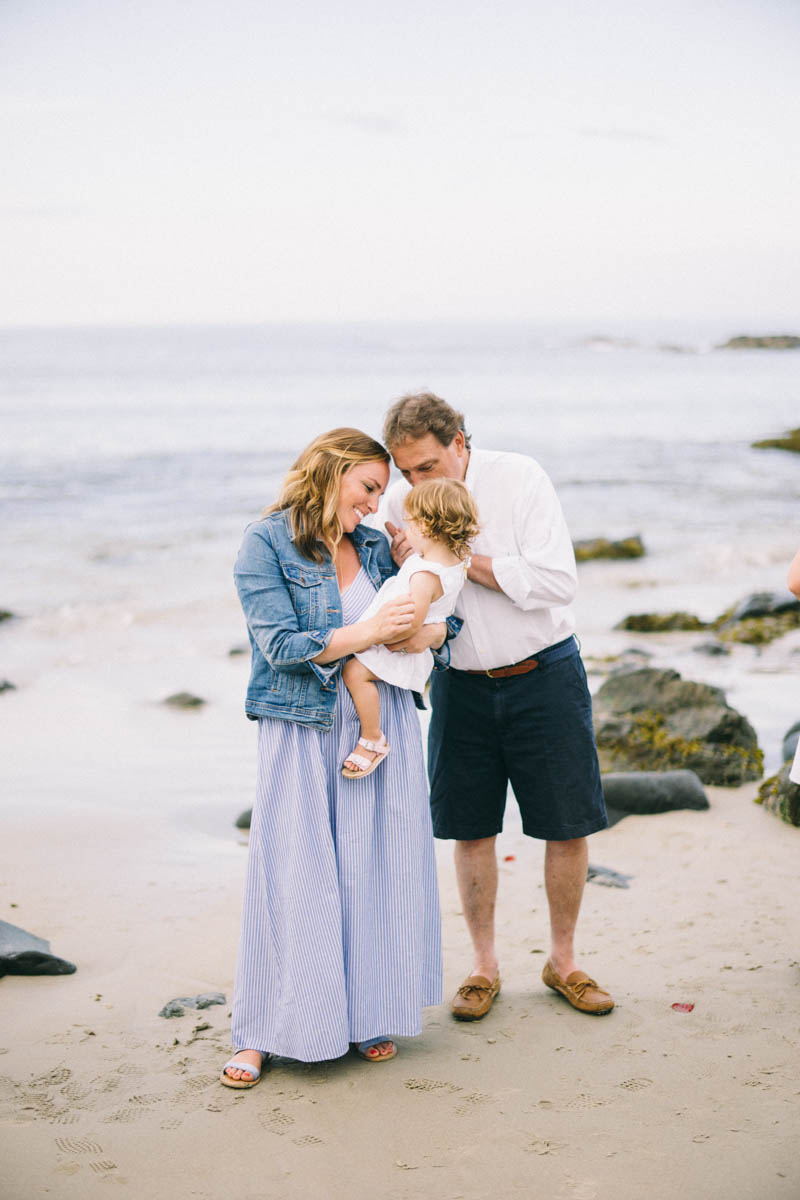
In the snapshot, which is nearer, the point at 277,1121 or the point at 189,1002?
the point at 277,1121

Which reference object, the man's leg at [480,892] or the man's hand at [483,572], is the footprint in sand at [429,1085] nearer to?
the man's leg at [480,892]

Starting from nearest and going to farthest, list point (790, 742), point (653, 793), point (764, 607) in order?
point (653, 793) < point (790, 742) < point (764, 607)

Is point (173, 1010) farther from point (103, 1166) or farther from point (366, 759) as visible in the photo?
point (366, 759)

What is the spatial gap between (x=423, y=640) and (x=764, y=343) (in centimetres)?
7897

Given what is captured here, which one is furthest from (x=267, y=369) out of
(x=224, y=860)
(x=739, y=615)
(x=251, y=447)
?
(x=224, y=860)

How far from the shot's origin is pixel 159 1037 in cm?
378

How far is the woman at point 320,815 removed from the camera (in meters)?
3.36

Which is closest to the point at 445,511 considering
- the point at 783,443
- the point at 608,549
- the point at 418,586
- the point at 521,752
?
the point at 418,586

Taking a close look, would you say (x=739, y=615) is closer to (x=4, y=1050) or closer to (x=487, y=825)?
(x=487, y=825)

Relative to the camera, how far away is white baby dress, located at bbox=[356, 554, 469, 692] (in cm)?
345

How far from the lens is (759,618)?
1072 centimetres

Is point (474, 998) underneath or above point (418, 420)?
underneath

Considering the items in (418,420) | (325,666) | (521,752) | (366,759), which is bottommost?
(521,752)

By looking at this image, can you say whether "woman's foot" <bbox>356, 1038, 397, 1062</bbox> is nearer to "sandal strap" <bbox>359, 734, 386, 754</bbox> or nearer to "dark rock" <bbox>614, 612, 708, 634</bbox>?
"sandal strap" <bbox>359, 734, 386, 754</bbox>
